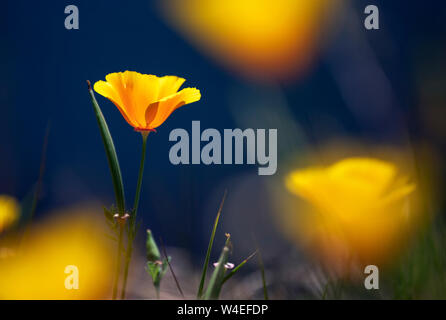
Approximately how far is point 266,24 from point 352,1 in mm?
168

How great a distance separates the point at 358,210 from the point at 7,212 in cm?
53

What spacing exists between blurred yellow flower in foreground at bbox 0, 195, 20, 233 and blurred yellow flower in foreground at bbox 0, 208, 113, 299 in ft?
0.13

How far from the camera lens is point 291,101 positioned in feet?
2.52

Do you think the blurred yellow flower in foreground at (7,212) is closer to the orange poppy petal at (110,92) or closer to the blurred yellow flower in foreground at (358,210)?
the orange poppy petal at (110,92)

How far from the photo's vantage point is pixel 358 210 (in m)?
0.46

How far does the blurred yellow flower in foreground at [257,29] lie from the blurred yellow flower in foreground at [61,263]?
0.43 m

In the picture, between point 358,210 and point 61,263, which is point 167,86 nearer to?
point 358,210

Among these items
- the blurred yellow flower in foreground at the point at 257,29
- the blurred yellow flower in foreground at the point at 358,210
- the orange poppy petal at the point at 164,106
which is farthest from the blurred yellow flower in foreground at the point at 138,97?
the blurred yellow flower in foreground at the point at 257,29

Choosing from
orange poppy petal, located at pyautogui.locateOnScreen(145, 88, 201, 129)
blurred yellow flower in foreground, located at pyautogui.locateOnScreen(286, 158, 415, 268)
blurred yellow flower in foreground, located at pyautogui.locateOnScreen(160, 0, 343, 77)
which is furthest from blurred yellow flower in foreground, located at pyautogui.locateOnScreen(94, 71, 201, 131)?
blurred yellow flower in foreground, located at pyautogui.locateOnScreen(160, 0, 343, 77)

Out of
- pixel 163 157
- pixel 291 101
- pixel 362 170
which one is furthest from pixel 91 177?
pixel 362 170

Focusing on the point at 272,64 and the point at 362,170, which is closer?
the point at 362,170

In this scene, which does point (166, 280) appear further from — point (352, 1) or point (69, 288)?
point (352, 1)

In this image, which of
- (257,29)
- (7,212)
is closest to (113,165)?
(7,212)

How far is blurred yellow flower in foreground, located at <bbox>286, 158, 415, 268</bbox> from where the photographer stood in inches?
17.6
